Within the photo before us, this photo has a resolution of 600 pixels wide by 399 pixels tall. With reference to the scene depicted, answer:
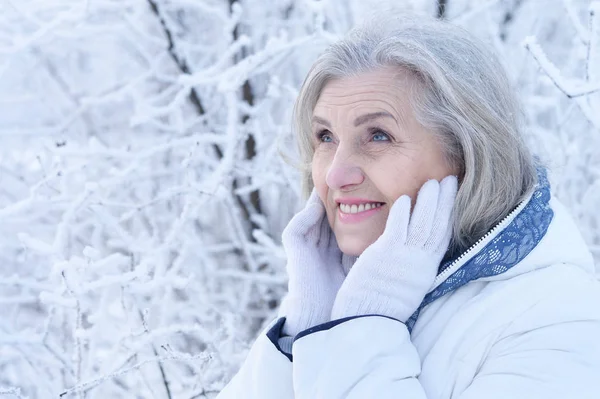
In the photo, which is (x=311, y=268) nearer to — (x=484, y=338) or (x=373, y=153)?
(x=373, y=153)

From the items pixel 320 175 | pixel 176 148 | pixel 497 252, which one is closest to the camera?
pixel 497 252

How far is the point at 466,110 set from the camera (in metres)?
1.76

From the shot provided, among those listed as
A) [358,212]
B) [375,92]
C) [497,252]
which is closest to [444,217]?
[497,252]

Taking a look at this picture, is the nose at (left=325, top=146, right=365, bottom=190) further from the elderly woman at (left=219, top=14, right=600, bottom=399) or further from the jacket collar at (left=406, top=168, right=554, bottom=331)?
the jacket collar at (left=406, top=168, right=554, bottom=331)

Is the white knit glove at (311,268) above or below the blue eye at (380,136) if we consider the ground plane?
below

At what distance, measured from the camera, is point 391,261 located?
65.2 inches

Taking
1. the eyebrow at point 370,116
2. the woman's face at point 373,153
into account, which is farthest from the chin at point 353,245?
the eyebrow at point 370,116

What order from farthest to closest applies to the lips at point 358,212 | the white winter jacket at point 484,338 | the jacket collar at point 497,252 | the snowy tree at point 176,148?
the snowy tree at point 176,148
the lips at point 358,212
the jacket collar at point 497,252
the white winter jacket at point 484,338

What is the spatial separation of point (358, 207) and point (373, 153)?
17 centimetres

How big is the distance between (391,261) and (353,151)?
0.39 metres

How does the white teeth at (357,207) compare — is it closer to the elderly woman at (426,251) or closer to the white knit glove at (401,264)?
the elderly woman at (426,251)

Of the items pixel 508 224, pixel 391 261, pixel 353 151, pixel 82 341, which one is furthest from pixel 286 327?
pixel 82 341

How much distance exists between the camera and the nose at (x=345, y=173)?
186 cm

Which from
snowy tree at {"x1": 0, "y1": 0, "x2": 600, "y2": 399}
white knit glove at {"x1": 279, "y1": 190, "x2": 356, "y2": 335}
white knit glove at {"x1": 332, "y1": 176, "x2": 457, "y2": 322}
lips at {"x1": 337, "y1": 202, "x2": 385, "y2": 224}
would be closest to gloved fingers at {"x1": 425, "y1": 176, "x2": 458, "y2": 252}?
white knit glove at {"x1": 332, "y1": 176, "x2": 457, "y2": 322}
